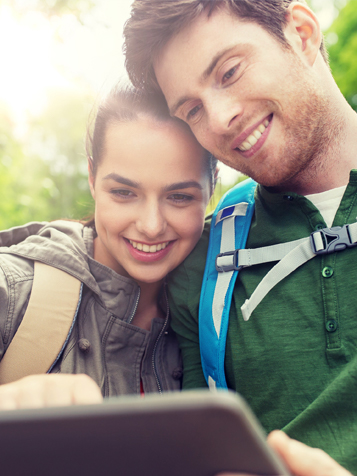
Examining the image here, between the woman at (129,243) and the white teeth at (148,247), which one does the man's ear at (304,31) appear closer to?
the woman at (129,243)

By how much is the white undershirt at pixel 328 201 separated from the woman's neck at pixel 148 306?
928 millimetres

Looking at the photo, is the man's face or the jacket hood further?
the jacket hood

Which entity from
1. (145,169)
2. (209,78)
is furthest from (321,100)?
(145,169)

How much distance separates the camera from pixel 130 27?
2.16 m

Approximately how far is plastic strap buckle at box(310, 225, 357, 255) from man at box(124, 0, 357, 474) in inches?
1.2

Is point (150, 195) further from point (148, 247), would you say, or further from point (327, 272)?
point (327, 272)

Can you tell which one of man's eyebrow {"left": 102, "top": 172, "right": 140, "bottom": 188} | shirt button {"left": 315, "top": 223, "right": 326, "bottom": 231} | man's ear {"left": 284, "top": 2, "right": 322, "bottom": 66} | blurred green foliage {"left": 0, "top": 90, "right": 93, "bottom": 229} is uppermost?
blurred green foliage {"left": 0, "top": 90, "right": 93, "bottom": 229}

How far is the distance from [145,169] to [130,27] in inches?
29.2

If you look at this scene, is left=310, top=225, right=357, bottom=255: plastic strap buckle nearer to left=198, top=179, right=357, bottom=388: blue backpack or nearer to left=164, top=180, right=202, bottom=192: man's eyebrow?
left=198, top=179, right=357, bottom=388: blue backpack

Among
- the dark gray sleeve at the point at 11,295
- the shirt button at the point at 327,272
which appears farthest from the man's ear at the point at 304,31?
the dark gray sleeve at the point at 11,295

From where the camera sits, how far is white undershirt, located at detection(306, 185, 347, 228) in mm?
1803

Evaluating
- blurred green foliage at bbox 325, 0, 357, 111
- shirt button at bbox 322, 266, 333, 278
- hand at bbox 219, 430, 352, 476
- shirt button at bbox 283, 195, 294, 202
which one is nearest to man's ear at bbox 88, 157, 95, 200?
shirt button at bbox 283, 195, 294, 202

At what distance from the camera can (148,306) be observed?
7.65 ft

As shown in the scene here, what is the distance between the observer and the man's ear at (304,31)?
1938 millimetres
